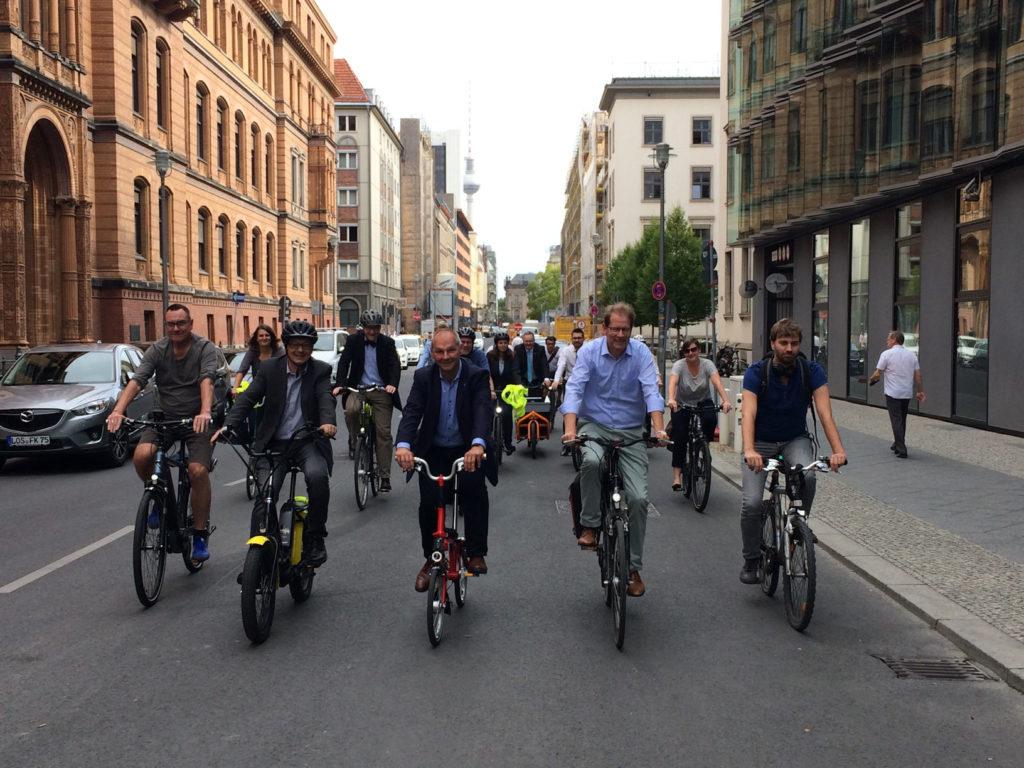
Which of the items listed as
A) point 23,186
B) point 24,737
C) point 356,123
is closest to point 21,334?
point 23,186

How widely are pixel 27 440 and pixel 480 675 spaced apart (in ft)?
31.3

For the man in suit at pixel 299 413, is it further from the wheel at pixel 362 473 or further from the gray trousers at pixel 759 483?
the wheel at pixel 362 473

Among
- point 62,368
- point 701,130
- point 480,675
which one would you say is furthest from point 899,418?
point 701,130

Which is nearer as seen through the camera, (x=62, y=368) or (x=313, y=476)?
(x=313, y=476)

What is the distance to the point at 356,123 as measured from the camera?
267 feet

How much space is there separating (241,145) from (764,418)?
4342cm

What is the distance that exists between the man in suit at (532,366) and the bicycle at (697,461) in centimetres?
414

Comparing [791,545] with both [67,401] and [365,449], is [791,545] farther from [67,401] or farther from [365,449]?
[67,401]

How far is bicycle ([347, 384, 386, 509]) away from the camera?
32.7 feet

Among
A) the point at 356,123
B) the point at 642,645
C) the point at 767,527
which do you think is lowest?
the point at 642,645

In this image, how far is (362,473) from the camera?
32.9 ft

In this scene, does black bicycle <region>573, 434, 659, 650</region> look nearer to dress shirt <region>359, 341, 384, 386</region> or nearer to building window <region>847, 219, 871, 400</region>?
dress shirt <region>359, 341, 384, 386</region>

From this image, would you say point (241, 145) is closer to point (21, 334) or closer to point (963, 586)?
point (21, 334)

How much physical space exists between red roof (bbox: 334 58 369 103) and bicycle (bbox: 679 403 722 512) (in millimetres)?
75034
